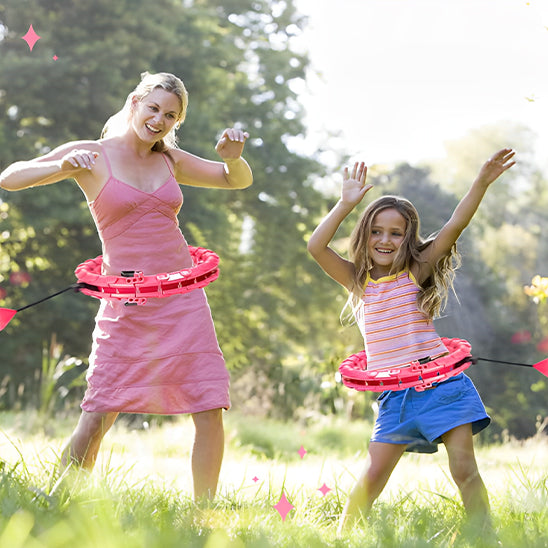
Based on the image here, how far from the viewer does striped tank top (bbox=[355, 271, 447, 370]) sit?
3.11 m

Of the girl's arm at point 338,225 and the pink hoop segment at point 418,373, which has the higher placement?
the girl's arm at point 338,225

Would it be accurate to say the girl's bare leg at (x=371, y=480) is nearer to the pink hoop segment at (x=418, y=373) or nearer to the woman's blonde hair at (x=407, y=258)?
the pink hoop segment at (x=418, y=373)

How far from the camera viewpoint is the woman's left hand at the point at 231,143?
10.5 feet

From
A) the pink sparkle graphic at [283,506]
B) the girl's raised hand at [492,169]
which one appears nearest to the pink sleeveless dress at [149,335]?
the pink sparkle graphic at [283,506]

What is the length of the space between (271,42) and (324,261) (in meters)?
14.8

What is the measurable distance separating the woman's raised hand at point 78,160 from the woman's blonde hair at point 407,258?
110 cm

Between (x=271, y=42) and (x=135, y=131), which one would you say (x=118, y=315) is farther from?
(x=271, y=42)

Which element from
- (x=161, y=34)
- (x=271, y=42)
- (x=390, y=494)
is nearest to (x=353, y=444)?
(x=390, y=494)

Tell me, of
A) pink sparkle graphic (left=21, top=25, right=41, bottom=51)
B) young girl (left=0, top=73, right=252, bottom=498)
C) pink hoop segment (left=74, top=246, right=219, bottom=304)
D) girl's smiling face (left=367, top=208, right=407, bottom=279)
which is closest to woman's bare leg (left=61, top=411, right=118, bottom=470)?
young girl (left=0, top=73, right=252, bottom=498)

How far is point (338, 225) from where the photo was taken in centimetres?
301

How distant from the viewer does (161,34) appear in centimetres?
1340

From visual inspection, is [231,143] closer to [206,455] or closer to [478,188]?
[478,188]

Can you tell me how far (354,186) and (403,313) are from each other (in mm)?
543

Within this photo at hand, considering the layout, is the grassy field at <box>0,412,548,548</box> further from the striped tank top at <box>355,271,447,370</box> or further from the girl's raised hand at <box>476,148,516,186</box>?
the girl's raised hand at <box>476,148,516,186</box>
